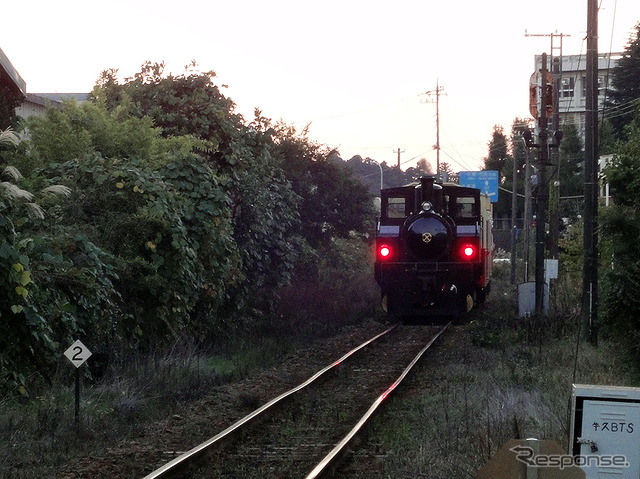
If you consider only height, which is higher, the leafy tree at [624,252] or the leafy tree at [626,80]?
the leafy tree at [626,80]

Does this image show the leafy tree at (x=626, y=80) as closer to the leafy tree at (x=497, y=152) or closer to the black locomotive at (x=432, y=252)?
the leafy tree at (x=497, y=152)

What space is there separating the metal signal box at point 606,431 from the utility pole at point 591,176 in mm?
11246

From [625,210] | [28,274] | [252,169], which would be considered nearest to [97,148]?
[252,169]

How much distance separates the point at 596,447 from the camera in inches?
223

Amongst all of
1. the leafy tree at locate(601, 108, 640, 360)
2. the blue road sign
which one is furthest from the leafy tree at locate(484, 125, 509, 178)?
the leafy tree at locate(601, 108, 640, 360)

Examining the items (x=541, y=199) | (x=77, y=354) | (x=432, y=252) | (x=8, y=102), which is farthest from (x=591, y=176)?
(x=8, y=102)

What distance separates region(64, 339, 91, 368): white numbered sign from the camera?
32.9 ft

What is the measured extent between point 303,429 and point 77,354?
278 cm

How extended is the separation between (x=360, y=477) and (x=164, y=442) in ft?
8.23

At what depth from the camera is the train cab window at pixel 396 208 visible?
22.4 meters

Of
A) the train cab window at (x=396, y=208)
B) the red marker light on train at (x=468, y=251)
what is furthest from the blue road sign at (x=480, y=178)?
the red marker light on train at (x=468, y=251)

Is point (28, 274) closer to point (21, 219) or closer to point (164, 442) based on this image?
point (21, 219)

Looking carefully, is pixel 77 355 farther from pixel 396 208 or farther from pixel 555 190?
pixel 555 190

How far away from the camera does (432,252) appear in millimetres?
20875
